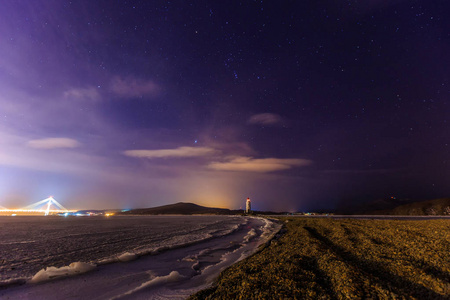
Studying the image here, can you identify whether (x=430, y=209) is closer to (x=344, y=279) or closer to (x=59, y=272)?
(x=344, y=279)

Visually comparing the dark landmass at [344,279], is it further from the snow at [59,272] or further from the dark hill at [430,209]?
the dark hill at [430,209]

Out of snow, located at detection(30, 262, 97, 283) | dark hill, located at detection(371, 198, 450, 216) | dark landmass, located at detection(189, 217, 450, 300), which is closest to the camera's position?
dark landmass, located at detection(189, 217, 450, 300)

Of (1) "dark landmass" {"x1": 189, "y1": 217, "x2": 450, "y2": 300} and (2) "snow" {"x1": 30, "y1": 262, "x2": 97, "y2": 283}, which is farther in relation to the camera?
(2) "snow" {"x1": 30, "y1": 262, "x2": 97, "y2": 283}

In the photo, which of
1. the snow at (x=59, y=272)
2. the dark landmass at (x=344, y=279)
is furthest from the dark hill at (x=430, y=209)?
the snow at (x=59, y=272)

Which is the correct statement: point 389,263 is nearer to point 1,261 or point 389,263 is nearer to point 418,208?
point 1,261

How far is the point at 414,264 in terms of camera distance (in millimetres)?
5898

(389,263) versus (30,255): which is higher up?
(389,263)

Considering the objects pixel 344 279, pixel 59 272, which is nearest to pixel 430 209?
pixel 344 279

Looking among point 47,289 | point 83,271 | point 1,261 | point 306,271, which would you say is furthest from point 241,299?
point 1,261

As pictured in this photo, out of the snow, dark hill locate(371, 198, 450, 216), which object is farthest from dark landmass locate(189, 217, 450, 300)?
dark hill locate(371, 198, 450, 216)

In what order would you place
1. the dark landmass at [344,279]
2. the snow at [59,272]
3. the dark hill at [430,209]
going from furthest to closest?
the dark hill at [430,209], the snow at [59,272], the dark landmass at [344,279]

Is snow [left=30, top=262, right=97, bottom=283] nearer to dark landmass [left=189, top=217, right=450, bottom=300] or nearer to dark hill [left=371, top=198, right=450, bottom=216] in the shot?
dark landmass [left=189, top=217, right=450, bottom=300]

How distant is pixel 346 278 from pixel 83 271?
8.41 metres

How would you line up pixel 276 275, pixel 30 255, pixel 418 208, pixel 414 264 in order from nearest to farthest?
1. pixel 276 275
2. pixel 414 264
3. pixel 30 255
4. pixel 418 208
